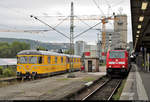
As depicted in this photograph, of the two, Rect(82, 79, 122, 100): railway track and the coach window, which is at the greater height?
the coach window

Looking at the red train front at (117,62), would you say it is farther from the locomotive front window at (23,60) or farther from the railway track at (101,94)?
the locomotive front window at (23,60)

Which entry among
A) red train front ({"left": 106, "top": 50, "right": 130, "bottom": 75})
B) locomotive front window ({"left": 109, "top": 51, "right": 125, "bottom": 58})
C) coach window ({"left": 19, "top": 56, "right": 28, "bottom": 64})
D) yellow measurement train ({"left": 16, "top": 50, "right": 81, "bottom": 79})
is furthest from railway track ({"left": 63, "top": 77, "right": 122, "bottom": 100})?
locomotive front window ({"left": 109, "top": 51, "right": 125, "bottom": 58})

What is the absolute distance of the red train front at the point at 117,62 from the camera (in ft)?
77.5

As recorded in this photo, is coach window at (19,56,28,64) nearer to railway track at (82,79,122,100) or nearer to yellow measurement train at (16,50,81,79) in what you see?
yellow measurement train at (16,50,81,79)

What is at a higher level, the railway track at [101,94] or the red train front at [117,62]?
the red train front at [117,62]

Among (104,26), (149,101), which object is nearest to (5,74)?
(149,101)

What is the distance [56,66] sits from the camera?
25.3 metres

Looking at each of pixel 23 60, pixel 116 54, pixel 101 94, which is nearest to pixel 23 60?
pixel 23 60

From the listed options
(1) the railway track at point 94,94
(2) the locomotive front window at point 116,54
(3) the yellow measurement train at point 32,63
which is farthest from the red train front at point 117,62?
(1) the railway track at point 94,94

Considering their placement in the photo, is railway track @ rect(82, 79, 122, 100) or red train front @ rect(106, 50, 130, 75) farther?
red train front @ rect(106, 50, 130, 75)

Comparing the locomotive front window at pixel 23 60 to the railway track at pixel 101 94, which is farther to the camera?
the locomotive front window at pixel 23 60

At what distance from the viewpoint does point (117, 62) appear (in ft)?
78.1

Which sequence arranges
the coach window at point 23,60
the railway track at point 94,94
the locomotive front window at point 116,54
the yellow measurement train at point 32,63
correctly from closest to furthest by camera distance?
1. the railway track at point 94,94
2. the yellow measurement train at point 32,63
3. the coach window at point 23,60
4. the locomotive front window at point 116,54

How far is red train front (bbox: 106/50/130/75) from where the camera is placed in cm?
2362
